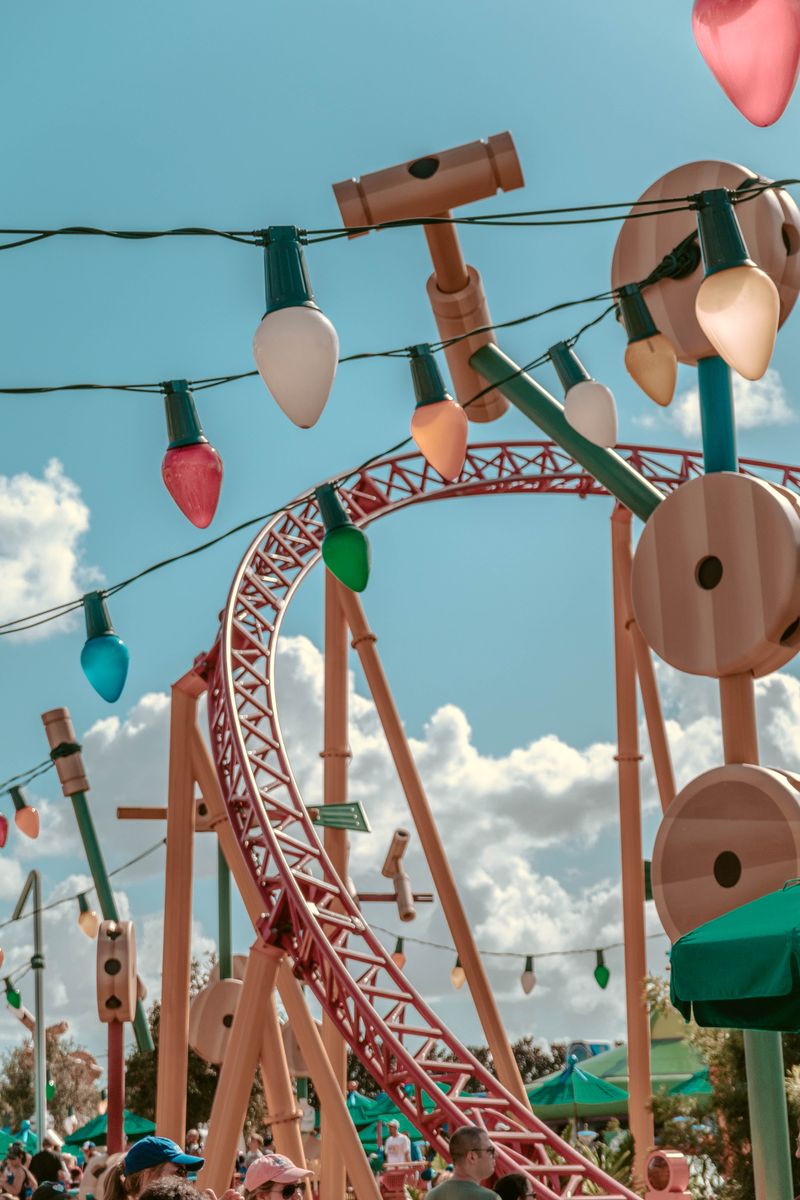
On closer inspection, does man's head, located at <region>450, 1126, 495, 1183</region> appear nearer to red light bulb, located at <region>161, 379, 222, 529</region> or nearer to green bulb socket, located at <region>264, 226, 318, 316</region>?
red light bulb, located at <region>161, 379, 222, 529</region>

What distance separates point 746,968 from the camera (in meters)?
4.47

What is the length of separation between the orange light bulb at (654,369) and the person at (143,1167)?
3.76m

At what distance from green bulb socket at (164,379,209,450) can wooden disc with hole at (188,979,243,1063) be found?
13358 mm

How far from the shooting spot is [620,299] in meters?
6.45

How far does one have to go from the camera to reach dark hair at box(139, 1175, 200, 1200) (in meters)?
2.95

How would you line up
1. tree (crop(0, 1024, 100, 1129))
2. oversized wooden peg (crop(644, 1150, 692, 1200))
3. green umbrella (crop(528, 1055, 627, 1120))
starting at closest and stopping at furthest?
oversized wooden peg (crop(644, 1150, 692, 1200)), green umbrella (crop(528, 1055, 627, 1120)), tree (crop(0, 1024, 100, 1129))

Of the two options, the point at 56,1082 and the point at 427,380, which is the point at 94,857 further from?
the point at 56,1082

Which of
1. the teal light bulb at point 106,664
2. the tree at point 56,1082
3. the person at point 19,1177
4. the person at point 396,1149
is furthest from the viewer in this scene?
the tree at point 56,1082

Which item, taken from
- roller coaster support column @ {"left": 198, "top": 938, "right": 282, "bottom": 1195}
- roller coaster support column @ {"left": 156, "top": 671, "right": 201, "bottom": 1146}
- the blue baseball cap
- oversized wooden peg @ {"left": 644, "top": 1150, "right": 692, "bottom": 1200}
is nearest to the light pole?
roller coaster support column @ {"left": 156, "top": 671, "right": 201, "bottom": 1146}

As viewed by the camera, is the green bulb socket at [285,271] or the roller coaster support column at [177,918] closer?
the green bulb socket at [285,271]

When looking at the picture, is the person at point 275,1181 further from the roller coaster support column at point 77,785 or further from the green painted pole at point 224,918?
the green painted pole at point 224,918

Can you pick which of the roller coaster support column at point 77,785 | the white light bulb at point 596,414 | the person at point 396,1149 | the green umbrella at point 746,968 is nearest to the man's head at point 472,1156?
the green umbrella at point 746,968

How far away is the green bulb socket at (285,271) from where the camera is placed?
4.29m

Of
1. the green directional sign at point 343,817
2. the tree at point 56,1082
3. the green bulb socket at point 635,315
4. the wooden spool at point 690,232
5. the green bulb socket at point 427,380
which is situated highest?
the wooden spool at point 690,232
